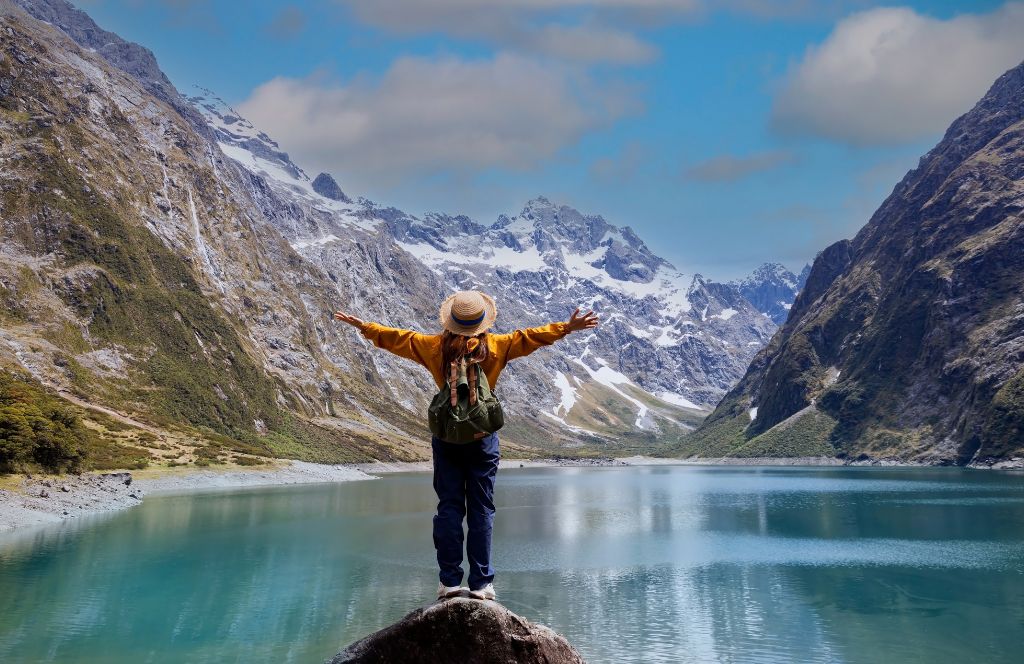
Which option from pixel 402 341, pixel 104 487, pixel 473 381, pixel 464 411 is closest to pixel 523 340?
pixel 473 381

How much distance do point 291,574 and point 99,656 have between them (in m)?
22.8

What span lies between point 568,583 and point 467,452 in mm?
44135

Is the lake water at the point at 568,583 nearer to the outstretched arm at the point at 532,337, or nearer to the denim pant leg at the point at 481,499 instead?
the denim pant leg at the point at 481,499

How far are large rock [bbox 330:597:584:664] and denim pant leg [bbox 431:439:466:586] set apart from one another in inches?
48.2

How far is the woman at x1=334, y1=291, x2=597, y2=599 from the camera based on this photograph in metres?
11.4

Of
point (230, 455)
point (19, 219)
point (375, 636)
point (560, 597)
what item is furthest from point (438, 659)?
point (19, 219)

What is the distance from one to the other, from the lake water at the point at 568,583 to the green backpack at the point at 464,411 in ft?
87.8

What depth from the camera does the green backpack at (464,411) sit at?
10.9 metres

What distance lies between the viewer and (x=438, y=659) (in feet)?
33.0

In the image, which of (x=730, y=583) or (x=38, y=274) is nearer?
(x=730, y=583)

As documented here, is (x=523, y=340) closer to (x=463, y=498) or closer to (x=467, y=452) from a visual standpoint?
(x=467, y=452)

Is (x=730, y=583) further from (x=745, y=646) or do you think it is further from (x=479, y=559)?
(x=479, y=559)

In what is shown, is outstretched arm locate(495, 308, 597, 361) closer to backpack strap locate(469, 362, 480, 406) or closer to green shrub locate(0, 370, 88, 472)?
backpack strap locate(469, 362, 480, 406)

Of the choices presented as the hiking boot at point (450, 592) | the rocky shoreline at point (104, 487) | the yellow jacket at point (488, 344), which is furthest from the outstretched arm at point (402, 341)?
the rocky shoreline at point (104, 487)
